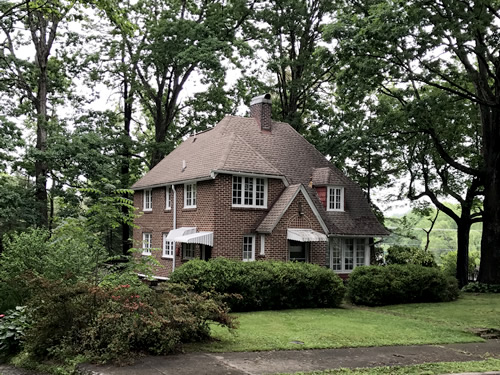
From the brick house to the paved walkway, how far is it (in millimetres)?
12490

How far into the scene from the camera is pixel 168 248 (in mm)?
28078

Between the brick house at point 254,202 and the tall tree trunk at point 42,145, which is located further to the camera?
the tall tree trunk at point 42,145

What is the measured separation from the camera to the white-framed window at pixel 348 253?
27391 mm

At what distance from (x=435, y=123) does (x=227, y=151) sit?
11125 mm

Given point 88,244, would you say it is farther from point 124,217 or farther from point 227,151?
point 227,151

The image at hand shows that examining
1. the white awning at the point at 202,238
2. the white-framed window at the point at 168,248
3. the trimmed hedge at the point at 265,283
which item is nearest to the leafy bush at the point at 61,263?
the trimmed hedge at the point at 265,283

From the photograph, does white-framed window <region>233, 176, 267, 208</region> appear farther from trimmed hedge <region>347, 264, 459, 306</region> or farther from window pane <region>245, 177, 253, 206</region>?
trimmed hedge <region>347, 264, 459, 306</region>

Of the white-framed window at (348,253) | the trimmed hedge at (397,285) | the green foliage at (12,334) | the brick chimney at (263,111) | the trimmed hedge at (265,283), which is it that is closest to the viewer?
the green foliage at (12,334)

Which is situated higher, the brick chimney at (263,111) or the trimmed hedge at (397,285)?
the brick chimney at (263,111)

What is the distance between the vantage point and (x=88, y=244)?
12.7 metres

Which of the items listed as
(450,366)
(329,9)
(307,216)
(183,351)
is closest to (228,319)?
(183,351)

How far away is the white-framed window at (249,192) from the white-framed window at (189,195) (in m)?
2.35

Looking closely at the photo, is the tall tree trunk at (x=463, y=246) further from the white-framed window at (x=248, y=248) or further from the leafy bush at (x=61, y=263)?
the leafy bush at (x=61, y=263)

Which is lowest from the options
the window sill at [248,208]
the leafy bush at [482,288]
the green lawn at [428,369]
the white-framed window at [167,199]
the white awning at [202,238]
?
the leafy bush at [482,288]
